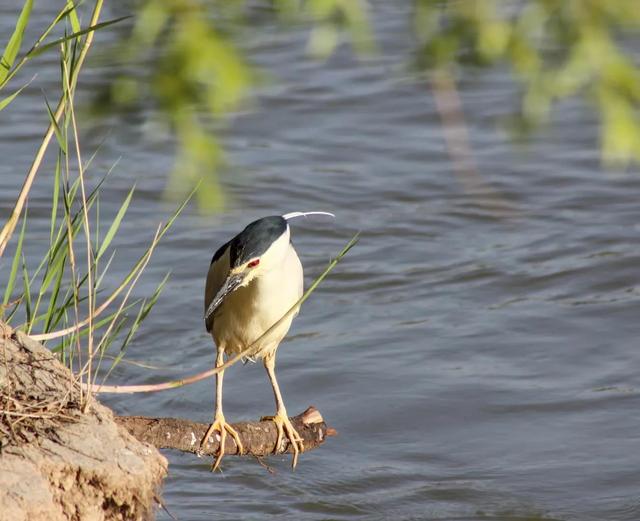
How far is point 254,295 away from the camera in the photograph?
17.8 ft

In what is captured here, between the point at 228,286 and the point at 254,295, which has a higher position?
the point at 228,286

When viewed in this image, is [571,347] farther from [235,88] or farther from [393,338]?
[235,88]

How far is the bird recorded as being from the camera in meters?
5.18

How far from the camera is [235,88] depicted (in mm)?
2250

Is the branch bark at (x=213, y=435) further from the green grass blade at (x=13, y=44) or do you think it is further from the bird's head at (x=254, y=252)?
the green grass blade at (x=13, y=44)

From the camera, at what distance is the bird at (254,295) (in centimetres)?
518

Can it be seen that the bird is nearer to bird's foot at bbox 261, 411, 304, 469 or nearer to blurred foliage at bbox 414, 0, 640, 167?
bird's foot at bbox 261, 411, 304, 469

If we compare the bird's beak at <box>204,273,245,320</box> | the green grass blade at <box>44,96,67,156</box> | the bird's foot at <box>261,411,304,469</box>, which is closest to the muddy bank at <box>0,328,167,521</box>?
the green grass blade at <box>44,96,67,156</box>

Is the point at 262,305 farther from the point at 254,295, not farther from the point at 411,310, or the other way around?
the point at 411,310

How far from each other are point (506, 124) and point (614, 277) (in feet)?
23.5

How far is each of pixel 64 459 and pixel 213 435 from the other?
4.11 ft

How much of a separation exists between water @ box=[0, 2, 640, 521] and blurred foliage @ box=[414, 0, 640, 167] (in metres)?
2.50

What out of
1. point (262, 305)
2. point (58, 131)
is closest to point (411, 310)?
point (262, 305)

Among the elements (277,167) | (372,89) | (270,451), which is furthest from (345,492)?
(372,89)
